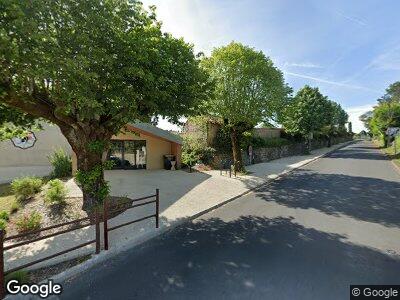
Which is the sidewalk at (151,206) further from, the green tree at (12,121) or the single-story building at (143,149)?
the green tree at (12,121)

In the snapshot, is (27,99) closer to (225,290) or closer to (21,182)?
(21,182)

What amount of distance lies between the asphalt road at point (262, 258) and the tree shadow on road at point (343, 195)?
0.10 m

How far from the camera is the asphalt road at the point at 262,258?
499cm

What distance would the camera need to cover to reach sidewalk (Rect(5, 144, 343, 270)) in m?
6.91

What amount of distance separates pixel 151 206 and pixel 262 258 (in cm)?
546

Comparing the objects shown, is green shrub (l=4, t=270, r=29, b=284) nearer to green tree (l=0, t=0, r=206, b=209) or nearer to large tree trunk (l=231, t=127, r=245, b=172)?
green tree (l=0, t=0, r=206, b=209)

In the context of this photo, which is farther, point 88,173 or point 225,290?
point 88,173

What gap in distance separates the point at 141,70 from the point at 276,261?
5843 mm

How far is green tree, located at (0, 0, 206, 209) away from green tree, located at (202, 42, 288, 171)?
6.69 meters

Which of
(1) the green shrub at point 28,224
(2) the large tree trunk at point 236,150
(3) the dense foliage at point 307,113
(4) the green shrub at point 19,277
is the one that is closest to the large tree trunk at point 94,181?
(1) the green shrub at point 28,224

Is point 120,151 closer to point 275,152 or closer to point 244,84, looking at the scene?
point 244,84

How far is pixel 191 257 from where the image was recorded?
6336 millimetres

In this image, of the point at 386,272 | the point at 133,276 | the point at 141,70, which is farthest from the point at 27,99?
the point at 386,272

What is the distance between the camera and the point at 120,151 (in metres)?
20.8
